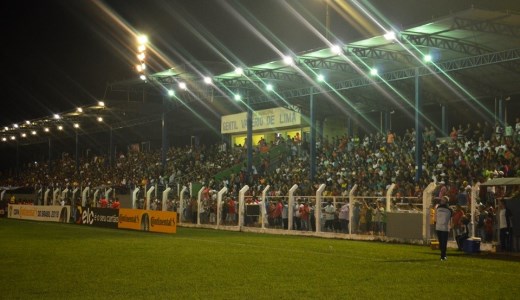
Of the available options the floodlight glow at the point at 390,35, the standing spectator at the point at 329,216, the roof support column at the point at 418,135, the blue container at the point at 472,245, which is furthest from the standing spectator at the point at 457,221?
the floodlight glow at the point at 390,35

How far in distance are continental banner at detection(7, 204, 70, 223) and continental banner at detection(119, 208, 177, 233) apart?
7.92 m

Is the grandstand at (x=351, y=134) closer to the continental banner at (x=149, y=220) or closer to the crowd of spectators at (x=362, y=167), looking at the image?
the crowd of spectators at (x=362, y=167)

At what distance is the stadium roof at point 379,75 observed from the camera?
91.8 ft

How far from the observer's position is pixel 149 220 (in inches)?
1212

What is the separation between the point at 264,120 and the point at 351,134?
716 centimetres

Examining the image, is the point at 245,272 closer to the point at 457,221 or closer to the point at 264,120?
the point at 457,221

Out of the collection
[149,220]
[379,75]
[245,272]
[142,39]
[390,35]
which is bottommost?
[245,272]

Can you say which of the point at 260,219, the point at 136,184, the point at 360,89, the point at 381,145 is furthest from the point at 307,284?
the point at 136,184

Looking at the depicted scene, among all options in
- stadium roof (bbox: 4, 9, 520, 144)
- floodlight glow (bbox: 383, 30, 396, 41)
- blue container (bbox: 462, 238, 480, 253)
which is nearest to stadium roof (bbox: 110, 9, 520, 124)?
stadium roof (bbox: 4, 9, 520, 144)

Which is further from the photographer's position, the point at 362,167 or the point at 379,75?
the point at 362,167

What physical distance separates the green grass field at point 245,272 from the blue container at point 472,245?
0.47 m

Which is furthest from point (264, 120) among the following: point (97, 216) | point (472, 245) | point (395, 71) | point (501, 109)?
point (472, 245)

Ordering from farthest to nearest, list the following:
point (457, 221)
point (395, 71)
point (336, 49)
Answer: point (395, 71), point (336, 49), point (457, 221)

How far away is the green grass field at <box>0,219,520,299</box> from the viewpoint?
1086 centimetres
